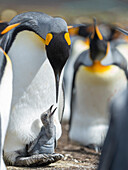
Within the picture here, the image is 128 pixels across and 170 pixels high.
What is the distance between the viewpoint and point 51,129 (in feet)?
10.9

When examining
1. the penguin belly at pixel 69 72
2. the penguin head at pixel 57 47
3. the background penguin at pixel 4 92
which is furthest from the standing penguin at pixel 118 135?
the penguin belly at pixel 69 72

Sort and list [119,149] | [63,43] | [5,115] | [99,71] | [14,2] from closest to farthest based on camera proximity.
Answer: [119,149] < [5,115] < [63,43] < [99,71] < [14,2]

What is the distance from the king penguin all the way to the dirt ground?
269 millimetres

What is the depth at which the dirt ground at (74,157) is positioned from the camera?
3.48 meters

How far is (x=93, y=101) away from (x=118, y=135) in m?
3.27

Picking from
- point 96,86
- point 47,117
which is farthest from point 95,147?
point 47,117

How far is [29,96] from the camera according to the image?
10.8ft

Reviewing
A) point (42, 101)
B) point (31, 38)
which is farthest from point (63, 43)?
point (42, 101)

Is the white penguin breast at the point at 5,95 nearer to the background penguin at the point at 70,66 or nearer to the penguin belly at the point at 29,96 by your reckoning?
the penguin belly at the point at 29,96

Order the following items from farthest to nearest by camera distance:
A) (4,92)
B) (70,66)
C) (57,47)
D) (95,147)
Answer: (70,66) → (95,147) → (57,47) → (4,92)

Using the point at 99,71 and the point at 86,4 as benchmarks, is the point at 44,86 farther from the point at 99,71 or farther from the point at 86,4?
the point at 86,4

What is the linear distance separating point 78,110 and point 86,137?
1.15 feet

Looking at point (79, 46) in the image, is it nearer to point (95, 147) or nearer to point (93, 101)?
point (93, 101)

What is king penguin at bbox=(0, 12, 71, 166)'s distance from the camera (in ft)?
10.5
